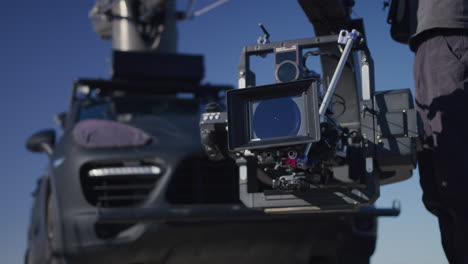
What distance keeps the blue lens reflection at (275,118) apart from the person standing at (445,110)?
1.75ft

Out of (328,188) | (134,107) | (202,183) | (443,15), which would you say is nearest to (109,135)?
(202,183)

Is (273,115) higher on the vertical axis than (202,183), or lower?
higher

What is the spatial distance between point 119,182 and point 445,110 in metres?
2.73

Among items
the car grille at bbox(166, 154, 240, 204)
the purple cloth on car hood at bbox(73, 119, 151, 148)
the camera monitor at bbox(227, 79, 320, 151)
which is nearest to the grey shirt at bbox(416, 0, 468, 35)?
the camera monitor at bbox(227, 79, 320, 151)

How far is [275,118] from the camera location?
2.58m

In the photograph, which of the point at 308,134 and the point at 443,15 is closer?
the point at 308,134

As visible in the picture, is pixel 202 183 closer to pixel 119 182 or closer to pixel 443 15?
pixel 119 182

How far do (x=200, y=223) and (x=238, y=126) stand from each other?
1.94 m

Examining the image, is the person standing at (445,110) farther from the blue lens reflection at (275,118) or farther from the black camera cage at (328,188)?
the blue lens reflection at (275,118)

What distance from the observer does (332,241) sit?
4.77m

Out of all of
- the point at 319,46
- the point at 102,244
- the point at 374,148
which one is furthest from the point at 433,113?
the point at 102,244

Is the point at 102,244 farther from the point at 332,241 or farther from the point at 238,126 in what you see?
the point at 238,126

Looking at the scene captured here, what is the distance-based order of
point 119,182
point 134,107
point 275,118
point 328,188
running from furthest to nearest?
point 134,107 < point 119,182 < point 328,188 < point 275,118

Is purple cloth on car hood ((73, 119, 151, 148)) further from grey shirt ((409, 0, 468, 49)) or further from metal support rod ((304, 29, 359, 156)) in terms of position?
grey shirt ((409, 0, 468, 49))
